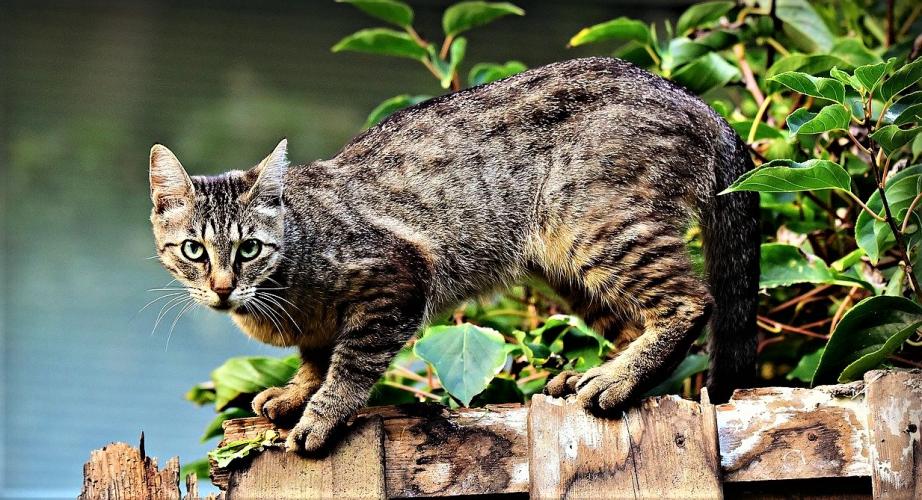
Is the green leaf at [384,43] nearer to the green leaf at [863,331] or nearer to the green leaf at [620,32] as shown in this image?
the green leaf at [620,32]

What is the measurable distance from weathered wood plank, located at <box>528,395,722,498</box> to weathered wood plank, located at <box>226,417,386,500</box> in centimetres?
39

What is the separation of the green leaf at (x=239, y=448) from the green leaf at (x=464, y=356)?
0.44 metres

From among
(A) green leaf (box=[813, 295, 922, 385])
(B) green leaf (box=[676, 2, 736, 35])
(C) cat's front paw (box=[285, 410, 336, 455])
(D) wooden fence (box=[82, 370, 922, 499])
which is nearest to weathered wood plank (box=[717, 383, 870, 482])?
(D) wooden fence (box=[82, 370, 922, 499])

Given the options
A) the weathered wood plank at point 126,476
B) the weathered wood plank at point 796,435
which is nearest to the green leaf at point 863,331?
the weathered wood plank at point 796,435

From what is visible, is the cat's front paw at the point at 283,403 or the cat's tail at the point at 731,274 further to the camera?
the cat's tail at the point at 731,274

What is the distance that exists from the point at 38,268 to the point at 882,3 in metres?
4.54

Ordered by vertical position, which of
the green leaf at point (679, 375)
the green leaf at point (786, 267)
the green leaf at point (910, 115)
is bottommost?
the green leaf at point (679, 375)

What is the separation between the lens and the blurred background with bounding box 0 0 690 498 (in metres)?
5.57

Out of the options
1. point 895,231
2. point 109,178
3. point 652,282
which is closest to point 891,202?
point 895,231

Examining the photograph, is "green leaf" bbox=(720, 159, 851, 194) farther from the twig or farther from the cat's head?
the cat's head

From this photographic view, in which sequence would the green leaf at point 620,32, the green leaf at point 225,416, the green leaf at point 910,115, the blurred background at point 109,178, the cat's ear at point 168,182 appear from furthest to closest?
the blurred background at point 109,178, the green leaf at point 620,32, the green leaf at point 225,416, the cat's ear at point 168,182, the green leaf at point 910,115

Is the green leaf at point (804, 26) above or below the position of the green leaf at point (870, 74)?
above

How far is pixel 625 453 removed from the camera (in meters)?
2.37

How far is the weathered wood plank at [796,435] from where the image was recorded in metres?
2.32
